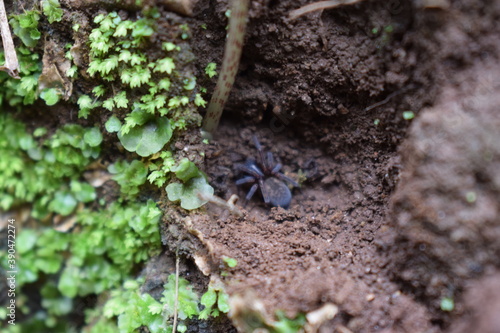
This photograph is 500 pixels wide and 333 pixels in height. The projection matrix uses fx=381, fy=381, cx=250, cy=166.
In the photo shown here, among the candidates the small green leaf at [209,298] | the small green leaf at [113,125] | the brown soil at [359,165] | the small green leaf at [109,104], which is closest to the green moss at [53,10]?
the brown soil at [359,165]

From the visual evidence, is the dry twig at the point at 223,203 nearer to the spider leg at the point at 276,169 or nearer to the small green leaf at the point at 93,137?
the spider leg at the point at 276,169

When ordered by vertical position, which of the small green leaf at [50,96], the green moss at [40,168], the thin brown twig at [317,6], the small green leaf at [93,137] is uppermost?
the thin brown twig at [317,6]

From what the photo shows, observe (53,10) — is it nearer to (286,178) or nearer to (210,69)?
(210,69)

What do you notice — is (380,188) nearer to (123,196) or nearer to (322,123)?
(322,123)

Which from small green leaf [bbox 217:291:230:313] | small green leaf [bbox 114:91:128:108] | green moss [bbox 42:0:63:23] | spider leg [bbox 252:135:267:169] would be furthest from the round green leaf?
small green leaf [bbox 217:291:230:313]

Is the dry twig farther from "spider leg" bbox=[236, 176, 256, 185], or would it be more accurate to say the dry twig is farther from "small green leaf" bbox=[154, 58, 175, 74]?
"small green leaf" bbox=[154, 58, 175, 74]

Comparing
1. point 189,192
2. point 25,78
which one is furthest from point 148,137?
point 25,78

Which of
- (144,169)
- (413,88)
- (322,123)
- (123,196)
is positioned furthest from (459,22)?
(123,196)
